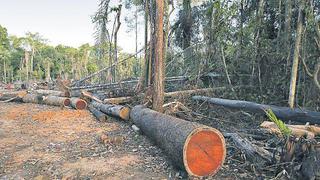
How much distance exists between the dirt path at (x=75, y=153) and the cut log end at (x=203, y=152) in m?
0.43

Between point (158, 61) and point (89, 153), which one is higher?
point (158, 61)

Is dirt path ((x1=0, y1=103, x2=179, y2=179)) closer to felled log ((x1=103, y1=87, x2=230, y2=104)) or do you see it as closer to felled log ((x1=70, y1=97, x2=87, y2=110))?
felled log ((x1=103, y1=87, x2=230, y2=104))

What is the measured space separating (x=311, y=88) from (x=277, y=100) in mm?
1269

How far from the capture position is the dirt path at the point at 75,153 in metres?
5.14

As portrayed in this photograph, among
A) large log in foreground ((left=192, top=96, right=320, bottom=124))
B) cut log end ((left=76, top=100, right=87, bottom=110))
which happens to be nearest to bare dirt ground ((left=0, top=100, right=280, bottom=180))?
large log in foreground ((left=192, top=96, right=320, bottom=124))

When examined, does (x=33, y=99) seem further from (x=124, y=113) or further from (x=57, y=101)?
(x=124, y=113)

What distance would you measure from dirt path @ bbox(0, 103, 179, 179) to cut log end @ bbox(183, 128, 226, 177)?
16.9 inches

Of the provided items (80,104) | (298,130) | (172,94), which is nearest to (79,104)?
(80,104)

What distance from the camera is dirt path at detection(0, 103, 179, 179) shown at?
5.14 metres

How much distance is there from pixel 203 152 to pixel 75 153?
2.86m

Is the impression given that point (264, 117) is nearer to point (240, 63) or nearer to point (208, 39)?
point (240, 63)

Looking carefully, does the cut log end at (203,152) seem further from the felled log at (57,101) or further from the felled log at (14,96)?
the felled log at (14,96)

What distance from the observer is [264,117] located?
8.64 metres

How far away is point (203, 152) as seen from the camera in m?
4.91
